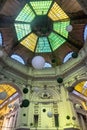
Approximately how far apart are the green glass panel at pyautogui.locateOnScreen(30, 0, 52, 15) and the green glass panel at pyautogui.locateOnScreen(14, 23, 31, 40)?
173cm

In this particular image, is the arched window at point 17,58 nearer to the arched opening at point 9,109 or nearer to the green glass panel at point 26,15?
the arched opening at point 9,109

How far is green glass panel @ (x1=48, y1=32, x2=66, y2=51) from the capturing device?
18.6 m

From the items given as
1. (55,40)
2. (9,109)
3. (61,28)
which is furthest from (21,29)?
(9,109)

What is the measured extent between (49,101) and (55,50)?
5.63 m

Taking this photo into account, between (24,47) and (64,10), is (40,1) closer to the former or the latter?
(64,10)

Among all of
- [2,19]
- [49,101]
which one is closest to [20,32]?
[2,19]

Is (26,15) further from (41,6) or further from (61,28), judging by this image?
(61,28)

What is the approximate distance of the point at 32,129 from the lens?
14258 mm

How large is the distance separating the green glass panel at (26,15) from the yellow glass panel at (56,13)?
172 centimetres

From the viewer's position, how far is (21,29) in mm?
17828

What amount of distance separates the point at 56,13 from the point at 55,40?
284 cm

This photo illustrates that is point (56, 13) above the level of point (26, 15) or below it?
above

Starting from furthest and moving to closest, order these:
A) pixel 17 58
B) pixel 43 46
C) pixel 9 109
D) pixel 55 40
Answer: pixel 9 109, pixel 43 46, pixel 55 40, pixel 17 58

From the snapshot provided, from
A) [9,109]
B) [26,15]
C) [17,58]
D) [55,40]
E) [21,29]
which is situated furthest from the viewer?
[9,109]
